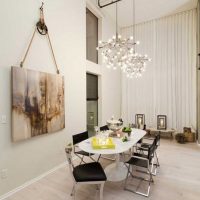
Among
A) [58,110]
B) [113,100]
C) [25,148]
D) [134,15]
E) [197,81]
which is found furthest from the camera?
[113,100]

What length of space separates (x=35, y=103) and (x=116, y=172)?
2.03 metres

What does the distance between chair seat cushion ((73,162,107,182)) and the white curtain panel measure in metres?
4.26

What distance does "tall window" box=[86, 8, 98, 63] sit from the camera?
17.0 ft

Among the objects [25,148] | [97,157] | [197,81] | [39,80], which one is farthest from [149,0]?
[25,148]

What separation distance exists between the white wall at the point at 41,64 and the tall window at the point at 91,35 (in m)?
0.77

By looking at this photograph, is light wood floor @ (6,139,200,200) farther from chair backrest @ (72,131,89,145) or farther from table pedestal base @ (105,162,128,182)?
chair backrest @ (72,131,89,145)

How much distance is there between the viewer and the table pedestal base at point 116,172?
311cm

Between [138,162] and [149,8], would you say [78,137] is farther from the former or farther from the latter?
[149,8]

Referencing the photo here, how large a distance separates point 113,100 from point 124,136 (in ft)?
10.6

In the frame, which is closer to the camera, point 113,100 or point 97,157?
point 97,157

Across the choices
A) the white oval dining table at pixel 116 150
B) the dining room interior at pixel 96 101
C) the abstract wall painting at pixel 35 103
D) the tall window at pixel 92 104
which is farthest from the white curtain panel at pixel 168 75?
the abstract wall painting at pixel 35 103

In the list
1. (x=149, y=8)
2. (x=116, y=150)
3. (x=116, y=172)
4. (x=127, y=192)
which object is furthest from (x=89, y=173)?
(x=149, y=8)

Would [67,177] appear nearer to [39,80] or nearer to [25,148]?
[25,148]

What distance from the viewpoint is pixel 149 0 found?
4.85m
